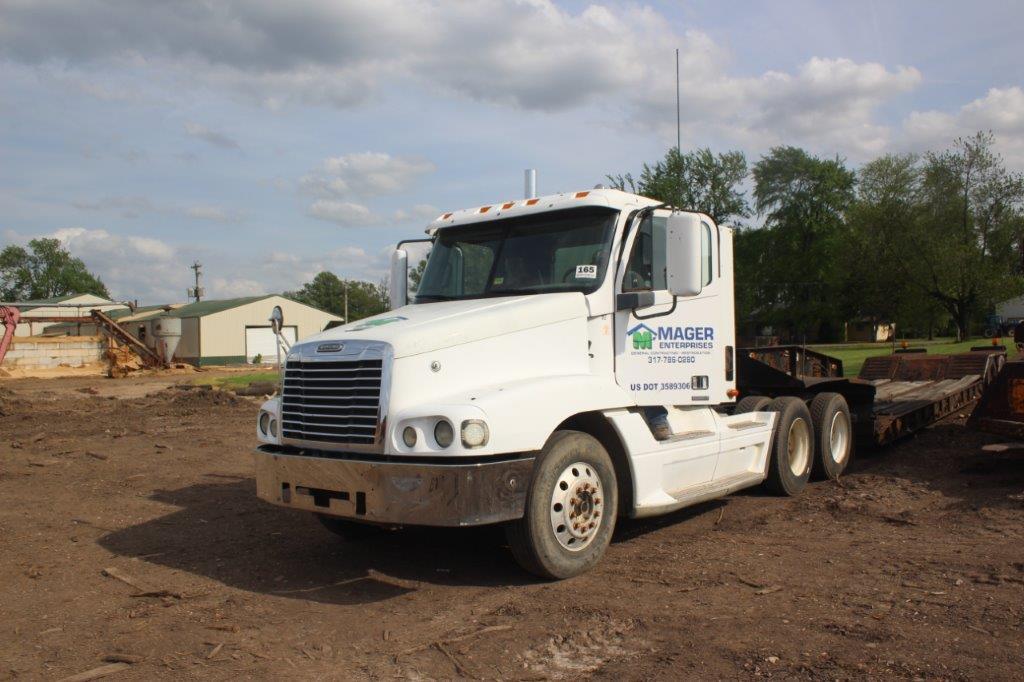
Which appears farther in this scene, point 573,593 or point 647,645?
point 573,593

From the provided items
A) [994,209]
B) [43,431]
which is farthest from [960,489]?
[994,209]

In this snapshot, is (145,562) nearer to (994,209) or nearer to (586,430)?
(586,430)

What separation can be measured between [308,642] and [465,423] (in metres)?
1.53

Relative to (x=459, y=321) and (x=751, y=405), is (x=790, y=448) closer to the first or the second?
(x=751, y=405)

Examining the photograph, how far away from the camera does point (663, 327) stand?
274 inches

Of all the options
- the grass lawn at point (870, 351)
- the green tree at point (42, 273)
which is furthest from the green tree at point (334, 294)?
the grass lawn at point (870, 351)

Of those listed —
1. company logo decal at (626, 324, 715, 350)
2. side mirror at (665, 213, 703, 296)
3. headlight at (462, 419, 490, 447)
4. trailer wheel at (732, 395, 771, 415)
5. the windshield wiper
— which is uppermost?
side mirror at (665, 213, 703, 296)

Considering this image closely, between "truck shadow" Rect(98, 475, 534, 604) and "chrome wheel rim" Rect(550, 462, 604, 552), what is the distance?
1.42ft

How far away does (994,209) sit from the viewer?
51219 mm

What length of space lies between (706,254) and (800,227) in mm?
63792

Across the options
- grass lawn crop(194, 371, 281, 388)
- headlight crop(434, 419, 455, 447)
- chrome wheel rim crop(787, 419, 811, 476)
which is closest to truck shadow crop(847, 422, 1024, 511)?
chrome wheel rim crop(787, 419, 811, 476)

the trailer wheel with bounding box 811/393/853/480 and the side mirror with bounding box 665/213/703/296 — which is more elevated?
the side mirror with bounding box 665/213/703/296

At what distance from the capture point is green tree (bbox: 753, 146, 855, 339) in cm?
6556

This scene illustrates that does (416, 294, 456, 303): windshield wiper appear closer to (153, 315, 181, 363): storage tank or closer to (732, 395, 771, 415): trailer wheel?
(732, 395, 771, 415): trailer wheel
